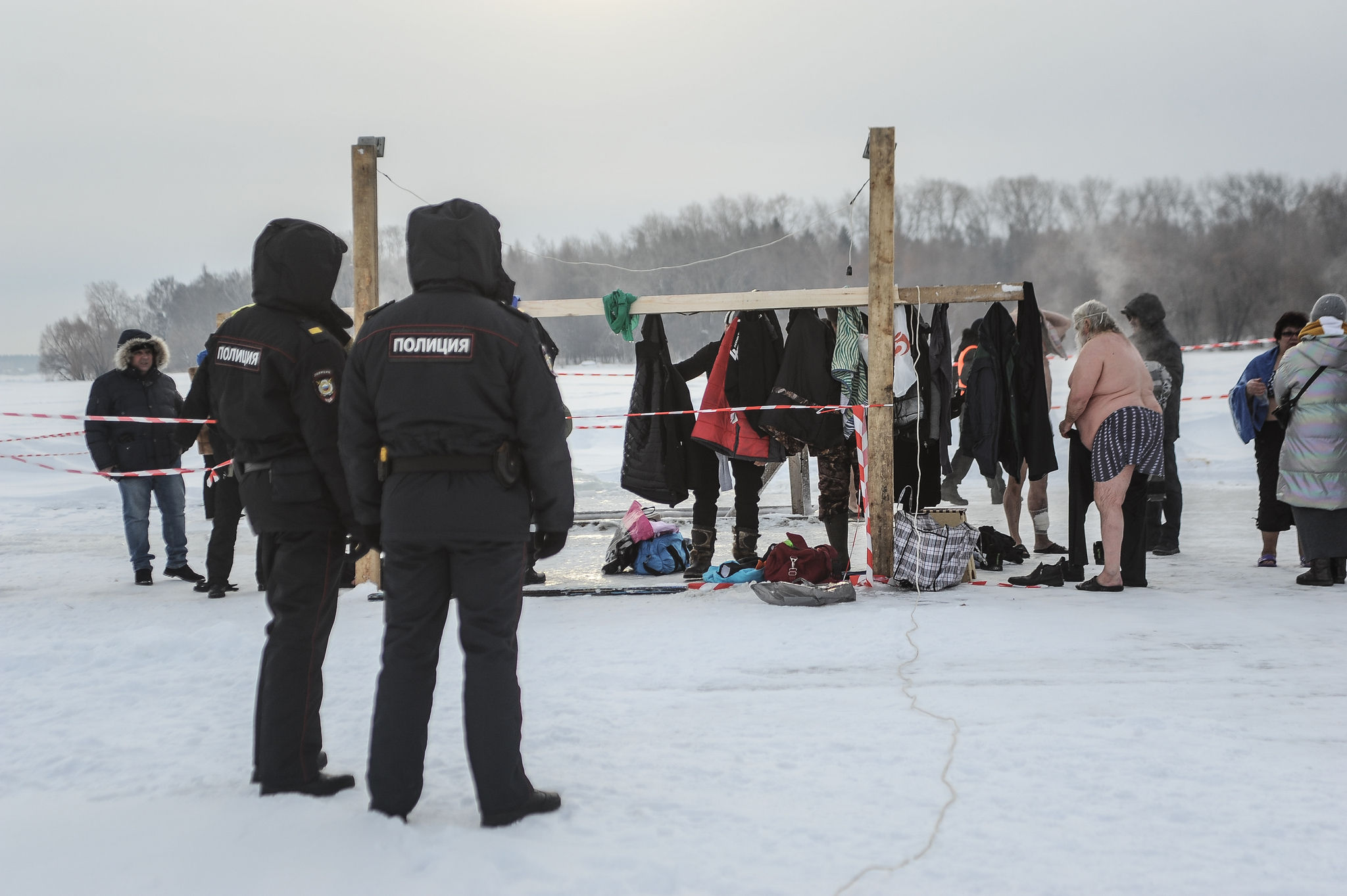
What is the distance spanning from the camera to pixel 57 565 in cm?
794

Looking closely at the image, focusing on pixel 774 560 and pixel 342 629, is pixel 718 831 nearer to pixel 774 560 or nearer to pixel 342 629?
pixel 342 629

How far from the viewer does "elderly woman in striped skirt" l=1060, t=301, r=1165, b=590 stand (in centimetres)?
589

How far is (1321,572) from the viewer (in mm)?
6039

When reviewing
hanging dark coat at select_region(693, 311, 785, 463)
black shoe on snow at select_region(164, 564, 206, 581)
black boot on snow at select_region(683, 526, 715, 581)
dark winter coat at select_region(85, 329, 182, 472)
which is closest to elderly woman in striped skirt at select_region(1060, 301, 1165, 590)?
hanging dark coat at select_region(693, 311, 785, 463)

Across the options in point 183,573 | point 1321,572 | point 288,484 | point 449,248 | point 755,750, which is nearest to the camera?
point 449,248

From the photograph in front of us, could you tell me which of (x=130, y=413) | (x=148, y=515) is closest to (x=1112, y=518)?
(x=148, y=515)

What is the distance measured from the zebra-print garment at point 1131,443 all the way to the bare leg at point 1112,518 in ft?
0.16

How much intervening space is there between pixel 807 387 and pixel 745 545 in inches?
48.0

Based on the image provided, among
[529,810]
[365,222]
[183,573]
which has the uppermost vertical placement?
[365,222]

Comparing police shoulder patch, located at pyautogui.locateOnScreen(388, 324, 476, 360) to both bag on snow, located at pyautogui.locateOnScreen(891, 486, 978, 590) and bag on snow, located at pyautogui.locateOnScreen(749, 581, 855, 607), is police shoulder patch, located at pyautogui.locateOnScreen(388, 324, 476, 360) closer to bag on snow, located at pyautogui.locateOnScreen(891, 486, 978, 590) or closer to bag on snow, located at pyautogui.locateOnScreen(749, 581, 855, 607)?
bag on snow, located at pyautogui.locateOnScreen(749, 581, 855, 607)

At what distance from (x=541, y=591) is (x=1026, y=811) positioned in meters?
4.14

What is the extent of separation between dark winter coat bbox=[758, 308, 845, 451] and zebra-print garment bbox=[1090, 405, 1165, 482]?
166cm

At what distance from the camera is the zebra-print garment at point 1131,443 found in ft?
19.3

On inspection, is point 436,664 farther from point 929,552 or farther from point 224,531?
point 224,531
